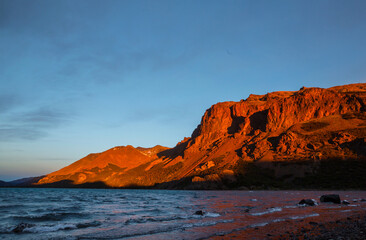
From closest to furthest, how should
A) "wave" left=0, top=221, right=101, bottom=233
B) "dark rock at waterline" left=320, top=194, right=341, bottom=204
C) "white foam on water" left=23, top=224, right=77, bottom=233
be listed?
"wave" left=0, top=221, right=101, bottom=233, "white foam on water" left=23, top=224, right=77, bottom=233, "dark rock at waterline" left=320, top=194, right=341, bottom=204

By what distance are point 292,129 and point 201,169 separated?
70.7 meters

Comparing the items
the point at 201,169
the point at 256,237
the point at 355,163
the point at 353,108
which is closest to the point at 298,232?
the point at 256,237

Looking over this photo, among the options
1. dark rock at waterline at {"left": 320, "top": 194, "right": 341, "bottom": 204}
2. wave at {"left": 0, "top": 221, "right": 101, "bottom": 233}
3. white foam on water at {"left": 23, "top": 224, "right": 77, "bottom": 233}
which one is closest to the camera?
wave at {"left": 0, "top": 221, "right": 101, "bottom": 233}

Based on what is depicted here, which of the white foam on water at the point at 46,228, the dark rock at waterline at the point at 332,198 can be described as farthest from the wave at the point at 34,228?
the dark rock at waterline at the point at 332,198

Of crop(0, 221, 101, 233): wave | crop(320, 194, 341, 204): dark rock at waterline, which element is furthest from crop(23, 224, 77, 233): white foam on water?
crop(320, 194, 341, 204): dark rock at waterline

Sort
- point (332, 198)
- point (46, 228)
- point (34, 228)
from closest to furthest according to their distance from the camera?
1. point (34, 228)
2. point (46, 228)
3. point (332, 198)

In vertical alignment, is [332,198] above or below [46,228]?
below

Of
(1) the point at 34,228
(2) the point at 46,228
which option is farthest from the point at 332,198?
(1) the point at 34,228

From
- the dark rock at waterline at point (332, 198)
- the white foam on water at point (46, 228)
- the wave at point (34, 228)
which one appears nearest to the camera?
the wave at point (34, 228)

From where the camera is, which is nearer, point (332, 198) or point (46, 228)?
point (46, 228)

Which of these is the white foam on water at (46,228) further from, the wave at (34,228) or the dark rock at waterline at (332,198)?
the dark rock at waterline at (332,198)

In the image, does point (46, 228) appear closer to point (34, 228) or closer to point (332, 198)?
point (34, 228)

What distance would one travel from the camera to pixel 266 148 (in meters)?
178

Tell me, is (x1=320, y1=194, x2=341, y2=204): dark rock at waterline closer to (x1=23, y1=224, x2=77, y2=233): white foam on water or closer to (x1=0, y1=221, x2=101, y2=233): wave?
(x1=0, y1=221, x2=101, y2=233): wave
